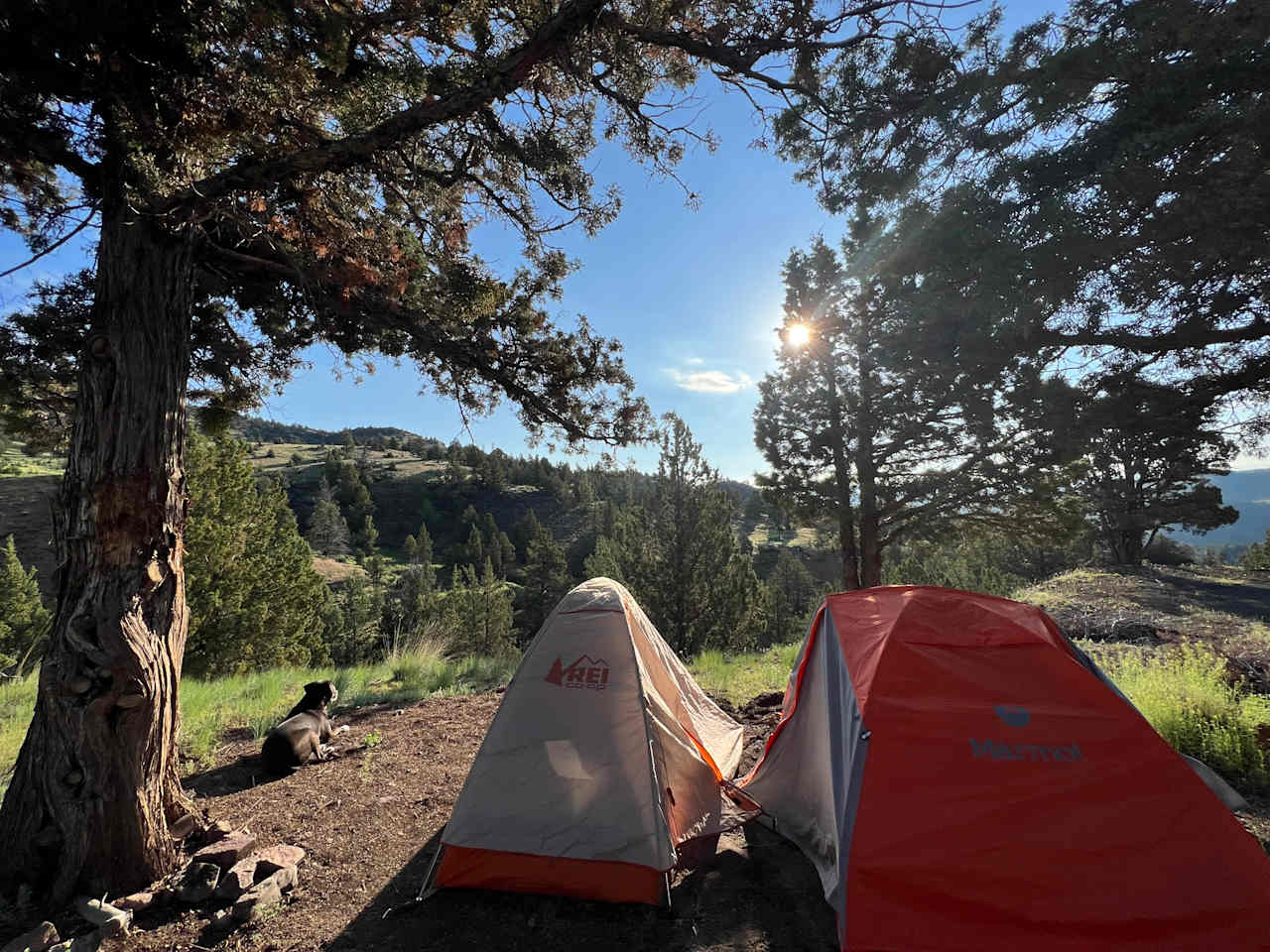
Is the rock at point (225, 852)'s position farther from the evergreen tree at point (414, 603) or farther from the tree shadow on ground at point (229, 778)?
the evergreen tree at point (414, 603)

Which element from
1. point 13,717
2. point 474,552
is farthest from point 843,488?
point 474,552

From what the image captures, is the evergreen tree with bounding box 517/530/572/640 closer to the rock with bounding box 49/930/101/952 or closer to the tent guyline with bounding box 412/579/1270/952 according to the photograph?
the tent guyline with bounding box 412/579/1270/952

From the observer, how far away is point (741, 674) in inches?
371

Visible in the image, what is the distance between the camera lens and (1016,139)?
17.7ft

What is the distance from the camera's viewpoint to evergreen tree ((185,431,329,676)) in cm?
1767

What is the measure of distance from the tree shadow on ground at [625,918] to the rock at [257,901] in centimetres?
54

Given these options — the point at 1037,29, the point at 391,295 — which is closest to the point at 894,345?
the point at 1037,29

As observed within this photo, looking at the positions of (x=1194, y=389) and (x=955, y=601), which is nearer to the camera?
(x=955, y=601)

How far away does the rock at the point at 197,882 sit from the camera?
3102 millimetres

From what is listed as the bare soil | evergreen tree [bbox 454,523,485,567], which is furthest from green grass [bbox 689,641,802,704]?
evergreen tree [bbox 454,523,485,567]

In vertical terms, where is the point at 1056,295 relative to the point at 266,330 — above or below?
above

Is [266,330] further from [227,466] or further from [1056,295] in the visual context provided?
[227,466]

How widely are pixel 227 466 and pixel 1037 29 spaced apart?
2359 centimetres

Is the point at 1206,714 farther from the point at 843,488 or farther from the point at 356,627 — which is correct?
the point at 356,627
